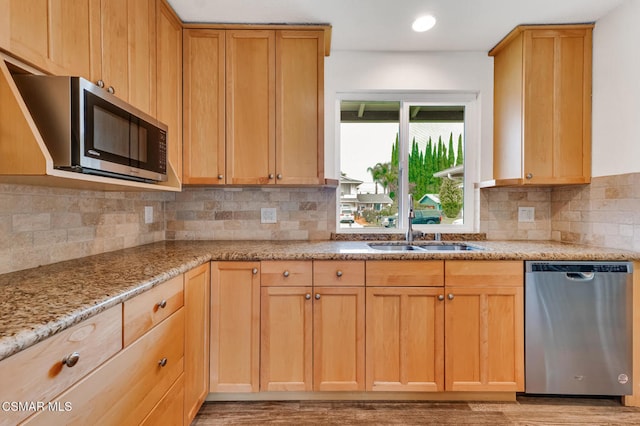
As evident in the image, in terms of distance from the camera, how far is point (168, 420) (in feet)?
4.46

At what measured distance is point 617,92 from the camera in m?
2.00

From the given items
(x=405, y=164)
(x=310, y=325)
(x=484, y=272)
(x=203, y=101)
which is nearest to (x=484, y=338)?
(x=484, y=272)

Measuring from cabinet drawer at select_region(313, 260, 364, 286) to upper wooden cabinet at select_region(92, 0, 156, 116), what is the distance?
1.27 meters

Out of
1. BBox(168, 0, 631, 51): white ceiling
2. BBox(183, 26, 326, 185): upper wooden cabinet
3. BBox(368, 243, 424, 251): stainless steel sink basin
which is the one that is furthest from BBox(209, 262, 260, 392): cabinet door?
BBox(168, 0, 631, 51): white ceiling

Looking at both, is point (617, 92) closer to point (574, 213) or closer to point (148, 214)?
point (574, 213)

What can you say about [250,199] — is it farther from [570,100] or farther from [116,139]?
[570,100]

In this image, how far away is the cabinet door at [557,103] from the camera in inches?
86.1

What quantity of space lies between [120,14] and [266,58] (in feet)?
2.82

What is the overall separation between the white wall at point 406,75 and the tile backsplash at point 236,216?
1.19 feet

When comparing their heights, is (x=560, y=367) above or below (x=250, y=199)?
below

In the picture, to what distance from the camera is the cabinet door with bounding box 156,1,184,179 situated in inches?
74.0

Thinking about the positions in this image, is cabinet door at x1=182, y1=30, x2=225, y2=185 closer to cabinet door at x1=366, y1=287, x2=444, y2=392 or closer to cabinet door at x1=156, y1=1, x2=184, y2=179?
cabinet door at x1=156, y1=1, x2=184, y2=179

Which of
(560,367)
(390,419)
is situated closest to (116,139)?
(390,419)

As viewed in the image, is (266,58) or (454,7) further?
(266,58)
